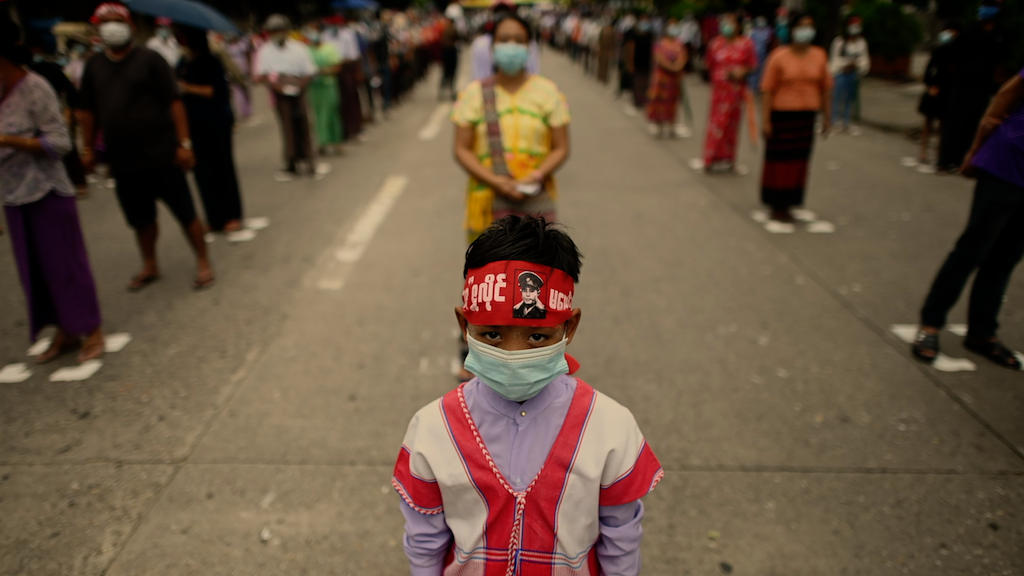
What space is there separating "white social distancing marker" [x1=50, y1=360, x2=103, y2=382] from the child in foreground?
317 centimetres

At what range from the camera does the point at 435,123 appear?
13.5 metres

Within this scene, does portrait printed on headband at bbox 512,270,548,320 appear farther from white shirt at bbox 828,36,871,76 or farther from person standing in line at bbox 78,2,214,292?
white shirt at bbox 828,36,871,76

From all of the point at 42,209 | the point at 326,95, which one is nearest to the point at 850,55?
the point at 326,95

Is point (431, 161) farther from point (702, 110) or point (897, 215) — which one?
point (702, 110)

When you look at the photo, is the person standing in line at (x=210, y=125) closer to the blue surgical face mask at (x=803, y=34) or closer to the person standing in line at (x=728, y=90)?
the blue surgical face mask at (x=803, y=34)

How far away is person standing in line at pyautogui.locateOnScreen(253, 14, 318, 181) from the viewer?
834 centimetres

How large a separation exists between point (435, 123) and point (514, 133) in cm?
1059

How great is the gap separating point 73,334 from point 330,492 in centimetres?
221

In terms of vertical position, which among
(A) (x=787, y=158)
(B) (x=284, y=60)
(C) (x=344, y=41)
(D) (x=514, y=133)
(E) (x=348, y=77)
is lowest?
(A) (x=787, y=158)

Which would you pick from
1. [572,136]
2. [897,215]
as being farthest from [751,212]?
[572,136]

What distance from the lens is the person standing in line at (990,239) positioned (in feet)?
11.3

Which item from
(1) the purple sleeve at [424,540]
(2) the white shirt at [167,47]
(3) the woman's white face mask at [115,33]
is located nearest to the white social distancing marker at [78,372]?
(3) the woman's white face mask at [115,33]

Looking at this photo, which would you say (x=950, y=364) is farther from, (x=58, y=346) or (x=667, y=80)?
(x=667, y=80)

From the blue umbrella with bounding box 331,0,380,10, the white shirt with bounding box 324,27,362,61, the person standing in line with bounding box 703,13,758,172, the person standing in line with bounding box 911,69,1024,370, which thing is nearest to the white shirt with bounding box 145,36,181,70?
the white shirt with bounding box 324,27,362,61
